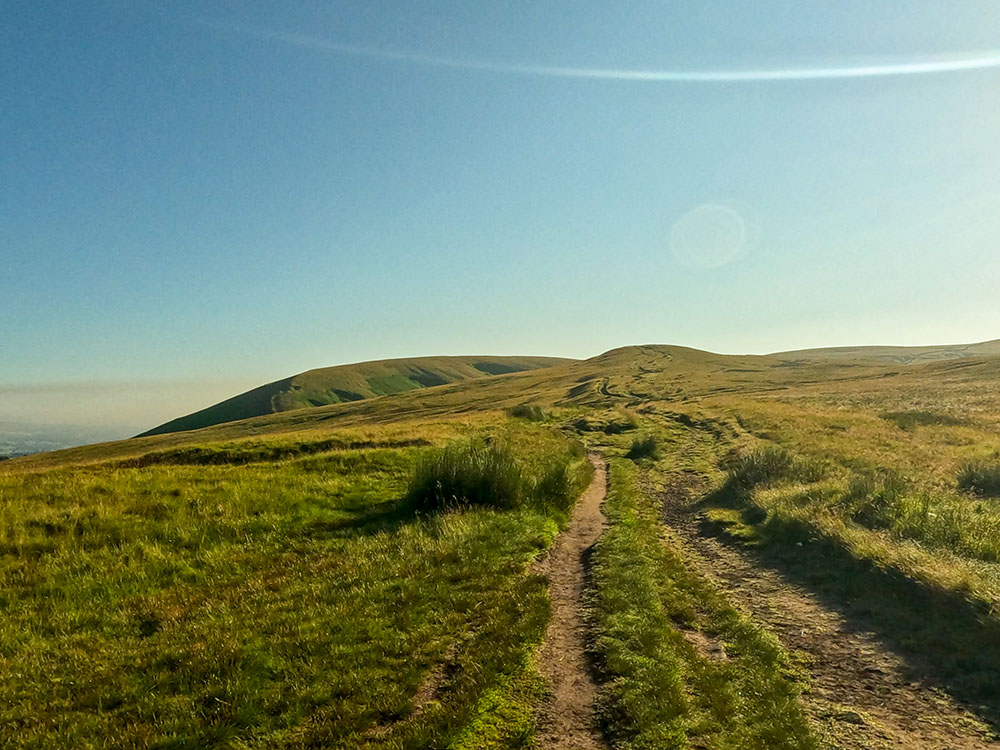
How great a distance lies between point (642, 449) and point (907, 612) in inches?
874

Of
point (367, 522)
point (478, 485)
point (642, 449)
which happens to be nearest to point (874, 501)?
point (478, 485)

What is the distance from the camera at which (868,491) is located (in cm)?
1599

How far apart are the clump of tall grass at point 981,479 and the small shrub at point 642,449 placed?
13319 mm

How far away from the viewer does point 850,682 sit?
784 cm

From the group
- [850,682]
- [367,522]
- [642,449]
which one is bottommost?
[850,682]

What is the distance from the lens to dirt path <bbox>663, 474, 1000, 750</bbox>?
6602 millimetres

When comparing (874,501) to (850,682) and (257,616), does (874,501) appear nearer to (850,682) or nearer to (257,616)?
(850,682)

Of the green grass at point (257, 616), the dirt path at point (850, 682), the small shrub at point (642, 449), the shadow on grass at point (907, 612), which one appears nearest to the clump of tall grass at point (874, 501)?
the shadow on grass at point (907, 612)

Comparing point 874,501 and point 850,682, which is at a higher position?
point 874,501

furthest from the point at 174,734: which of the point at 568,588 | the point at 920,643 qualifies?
the point at 920,643

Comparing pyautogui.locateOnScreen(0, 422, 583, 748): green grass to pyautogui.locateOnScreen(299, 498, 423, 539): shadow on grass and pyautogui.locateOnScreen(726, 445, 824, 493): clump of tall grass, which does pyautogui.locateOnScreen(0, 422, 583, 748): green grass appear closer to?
pyautogui.locateOnScreen(299, 498, 423, 539): shadow on grass

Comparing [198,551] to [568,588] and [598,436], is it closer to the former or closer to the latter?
[568,588]

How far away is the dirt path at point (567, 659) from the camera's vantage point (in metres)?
6.69

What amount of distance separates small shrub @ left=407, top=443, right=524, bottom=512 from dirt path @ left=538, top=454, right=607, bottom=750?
2.86m
